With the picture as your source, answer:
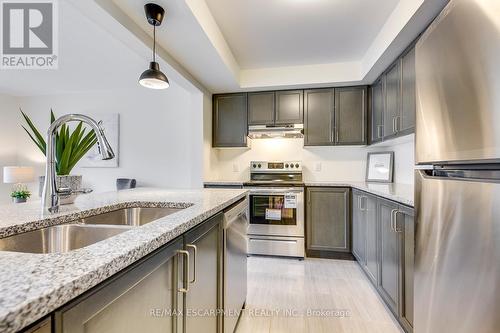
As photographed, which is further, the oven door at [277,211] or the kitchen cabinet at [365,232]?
the oven door at [277,211]

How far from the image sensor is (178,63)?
8.38 feet

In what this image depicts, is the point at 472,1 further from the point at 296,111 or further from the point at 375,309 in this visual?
the point at 296,111

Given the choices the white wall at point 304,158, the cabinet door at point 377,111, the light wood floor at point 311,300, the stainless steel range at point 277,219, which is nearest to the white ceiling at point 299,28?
the cabinet door at point 377,111

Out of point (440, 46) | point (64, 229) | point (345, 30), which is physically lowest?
point (64, 229)

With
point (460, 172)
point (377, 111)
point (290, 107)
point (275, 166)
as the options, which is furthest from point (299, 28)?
point (460, 172)

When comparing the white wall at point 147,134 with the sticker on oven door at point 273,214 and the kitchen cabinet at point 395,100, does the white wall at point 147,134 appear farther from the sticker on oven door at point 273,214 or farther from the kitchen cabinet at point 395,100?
the kitchen cabinet at point 395,100

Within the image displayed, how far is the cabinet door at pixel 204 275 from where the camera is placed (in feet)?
3.19

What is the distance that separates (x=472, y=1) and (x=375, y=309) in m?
2.07

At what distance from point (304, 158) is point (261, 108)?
97 cm

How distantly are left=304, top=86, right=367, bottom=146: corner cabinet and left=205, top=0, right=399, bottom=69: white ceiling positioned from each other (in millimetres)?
420

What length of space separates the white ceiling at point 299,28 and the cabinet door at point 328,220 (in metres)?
1.62

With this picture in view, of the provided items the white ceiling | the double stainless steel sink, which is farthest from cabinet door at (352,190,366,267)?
the double stainless steel sink

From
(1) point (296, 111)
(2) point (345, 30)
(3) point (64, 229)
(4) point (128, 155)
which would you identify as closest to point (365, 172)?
(1) point (296, 111)

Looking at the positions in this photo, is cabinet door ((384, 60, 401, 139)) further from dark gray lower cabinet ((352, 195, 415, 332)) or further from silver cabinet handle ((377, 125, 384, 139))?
dark gray lower cabinet ((352, 195, 415, 332))
